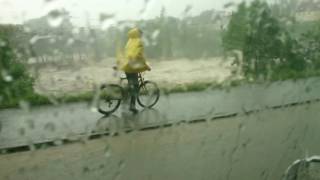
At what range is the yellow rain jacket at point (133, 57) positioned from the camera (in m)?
2.04

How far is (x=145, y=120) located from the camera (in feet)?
8.71

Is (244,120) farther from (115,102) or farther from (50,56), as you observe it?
(50,56)

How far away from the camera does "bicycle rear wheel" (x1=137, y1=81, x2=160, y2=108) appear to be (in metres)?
2.48

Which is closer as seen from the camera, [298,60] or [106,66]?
[106,66]

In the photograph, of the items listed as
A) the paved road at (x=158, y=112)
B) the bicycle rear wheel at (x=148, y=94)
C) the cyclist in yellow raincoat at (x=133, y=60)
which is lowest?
the paved road at (x=158, y=112)

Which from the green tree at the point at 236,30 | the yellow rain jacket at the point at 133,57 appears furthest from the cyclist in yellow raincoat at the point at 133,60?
the green tree at the point at 236,30

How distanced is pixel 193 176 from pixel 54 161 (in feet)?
1.69

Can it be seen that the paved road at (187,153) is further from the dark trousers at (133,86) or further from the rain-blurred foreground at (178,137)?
the dark trousers at (133,86)

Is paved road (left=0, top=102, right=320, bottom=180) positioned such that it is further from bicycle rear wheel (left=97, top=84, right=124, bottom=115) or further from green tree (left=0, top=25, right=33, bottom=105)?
green tree (left=0, top=25, right=33, bottom=105)

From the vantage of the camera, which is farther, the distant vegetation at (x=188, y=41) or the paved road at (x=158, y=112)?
the paved road at (x=158, y=112)

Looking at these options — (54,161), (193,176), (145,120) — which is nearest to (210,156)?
(193,176)

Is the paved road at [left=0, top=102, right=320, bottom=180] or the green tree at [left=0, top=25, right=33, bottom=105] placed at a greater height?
the green tree at [left=0, top=25, right=33, bottom=105]

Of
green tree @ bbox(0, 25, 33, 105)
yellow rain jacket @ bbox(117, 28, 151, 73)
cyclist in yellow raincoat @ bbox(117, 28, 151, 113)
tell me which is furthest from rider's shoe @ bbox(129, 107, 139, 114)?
green tree @ bbox(0, 25, 33, 105)

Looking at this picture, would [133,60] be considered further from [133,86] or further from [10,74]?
[10,74]
